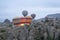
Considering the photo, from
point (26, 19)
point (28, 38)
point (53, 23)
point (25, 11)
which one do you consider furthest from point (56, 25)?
point (25, 11)

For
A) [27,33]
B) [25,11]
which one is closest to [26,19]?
[25,11]

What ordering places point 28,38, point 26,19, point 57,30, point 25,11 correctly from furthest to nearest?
point 25,11, point 26,19, point 28,38, point 57,30

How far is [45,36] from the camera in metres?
55.9

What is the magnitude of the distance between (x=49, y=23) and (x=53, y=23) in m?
0.94

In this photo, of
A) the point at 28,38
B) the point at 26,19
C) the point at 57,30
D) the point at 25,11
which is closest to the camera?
the point at 57,30

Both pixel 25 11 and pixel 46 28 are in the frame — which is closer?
pixel 46 28

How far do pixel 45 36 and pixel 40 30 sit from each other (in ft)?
6.54

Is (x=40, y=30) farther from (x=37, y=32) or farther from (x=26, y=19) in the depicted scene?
(x=26, y=19)

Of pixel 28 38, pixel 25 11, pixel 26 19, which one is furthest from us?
pixel 25 11

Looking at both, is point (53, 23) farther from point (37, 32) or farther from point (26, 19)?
point (26, 19)

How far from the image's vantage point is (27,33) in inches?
2338

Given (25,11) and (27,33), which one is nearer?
(27,33)

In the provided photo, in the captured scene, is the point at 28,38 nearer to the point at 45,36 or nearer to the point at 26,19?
the point at 45,36

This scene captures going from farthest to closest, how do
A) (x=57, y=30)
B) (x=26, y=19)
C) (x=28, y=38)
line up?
(x=26, y=19) < (x=28, y=38) < (x=57, y=30)
